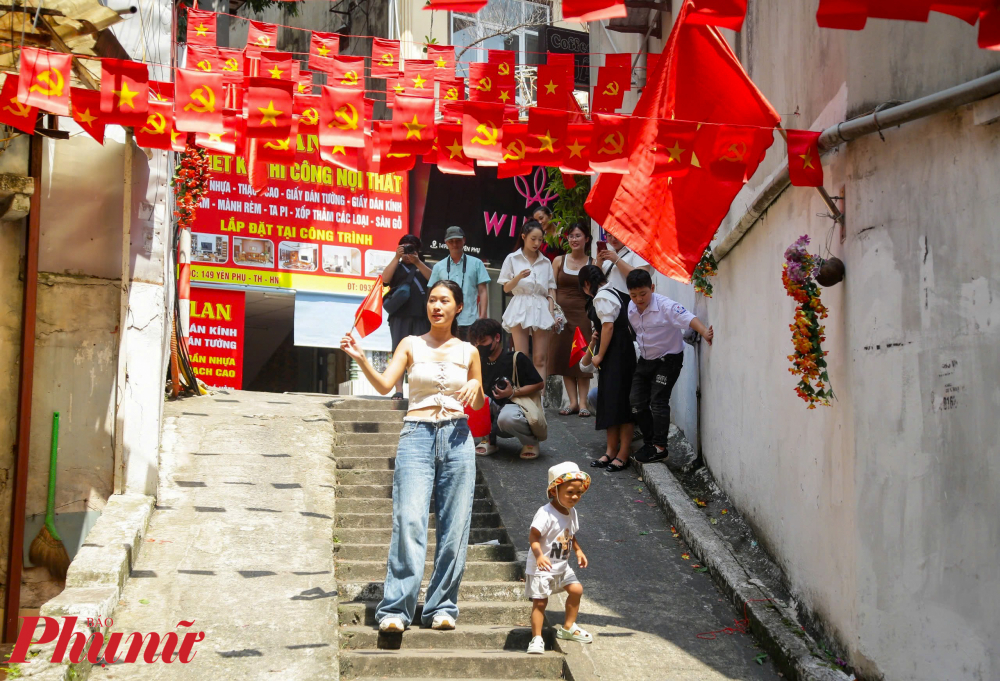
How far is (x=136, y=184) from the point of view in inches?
291

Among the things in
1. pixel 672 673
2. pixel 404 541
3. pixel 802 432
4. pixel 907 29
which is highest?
pixel 907 29

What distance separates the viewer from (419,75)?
29.0 feet

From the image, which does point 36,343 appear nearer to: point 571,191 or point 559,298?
point 559,298

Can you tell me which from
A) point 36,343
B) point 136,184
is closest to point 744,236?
point 136,184

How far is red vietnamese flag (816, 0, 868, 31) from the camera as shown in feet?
14.9

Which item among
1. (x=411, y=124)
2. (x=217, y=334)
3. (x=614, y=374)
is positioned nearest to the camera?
(x=411, y=124)

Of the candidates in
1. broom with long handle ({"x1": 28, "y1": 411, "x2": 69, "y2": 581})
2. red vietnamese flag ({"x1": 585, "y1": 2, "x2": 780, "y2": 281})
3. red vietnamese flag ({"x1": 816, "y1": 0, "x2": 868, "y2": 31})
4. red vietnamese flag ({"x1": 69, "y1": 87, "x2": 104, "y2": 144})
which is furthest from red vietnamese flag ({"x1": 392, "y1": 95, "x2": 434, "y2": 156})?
broom with long handle ({"x1": 28, "y1": 411, "x2": 69, "y2": 581})

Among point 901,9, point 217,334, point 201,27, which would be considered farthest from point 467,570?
point 217,334

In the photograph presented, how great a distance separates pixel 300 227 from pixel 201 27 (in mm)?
6414

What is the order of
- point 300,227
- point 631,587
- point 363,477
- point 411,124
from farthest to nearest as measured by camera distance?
point 300,227 → point 363,477 → point 631,587 → point 411,124

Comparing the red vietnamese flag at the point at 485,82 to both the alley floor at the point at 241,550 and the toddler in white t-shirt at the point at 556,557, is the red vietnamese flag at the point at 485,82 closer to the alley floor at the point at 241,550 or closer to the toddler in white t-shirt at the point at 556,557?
the alley floor at the point at 241,550

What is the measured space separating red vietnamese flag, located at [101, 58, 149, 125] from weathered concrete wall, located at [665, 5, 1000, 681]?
3.96 m

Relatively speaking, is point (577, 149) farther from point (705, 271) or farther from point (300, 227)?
point (300, 227)

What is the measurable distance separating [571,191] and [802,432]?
9.59 m
